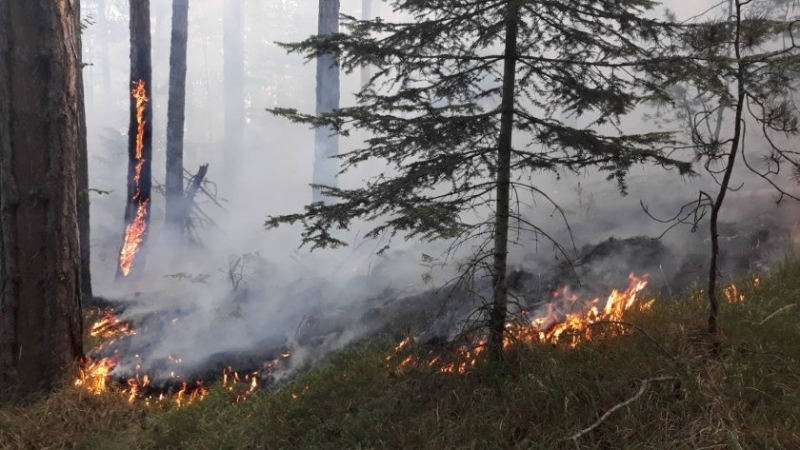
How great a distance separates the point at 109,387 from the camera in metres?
5.75

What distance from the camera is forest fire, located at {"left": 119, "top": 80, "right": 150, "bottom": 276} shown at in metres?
11.0

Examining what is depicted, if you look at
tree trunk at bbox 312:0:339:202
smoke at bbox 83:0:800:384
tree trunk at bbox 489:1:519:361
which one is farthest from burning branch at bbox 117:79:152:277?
tree trunk at bbox 489:1:519:361

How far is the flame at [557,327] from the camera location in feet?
14.4

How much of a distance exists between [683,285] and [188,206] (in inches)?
481

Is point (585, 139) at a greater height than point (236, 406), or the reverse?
point (585, 139)

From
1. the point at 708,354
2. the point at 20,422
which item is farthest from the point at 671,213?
the point at 20,422

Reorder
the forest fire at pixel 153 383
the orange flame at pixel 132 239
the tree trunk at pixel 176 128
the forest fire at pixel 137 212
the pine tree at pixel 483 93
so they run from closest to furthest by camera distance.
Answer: the pine tree at pixel 483 93 < the forest fire at pixel 153 383 < the forest fire at pixel 137 212 < the orange flame at pixel 132 239 < the tree trunk at pixel 176 128

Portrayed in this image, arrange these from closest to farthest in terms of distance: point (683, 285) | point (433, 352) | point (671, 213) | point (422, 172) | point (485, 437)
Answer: point (485, 437) → point (422, 172) → point (433, 352) → point (683, 285) → point (671, 213)

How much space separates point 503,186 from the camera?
4262 mm

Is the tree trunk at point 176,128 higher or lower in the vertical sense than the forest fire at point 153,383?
higher

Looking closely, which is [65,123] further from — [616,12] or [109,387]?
[616,12]

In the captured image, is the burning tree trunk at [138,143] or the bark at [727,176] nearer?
the bark at [727,176]

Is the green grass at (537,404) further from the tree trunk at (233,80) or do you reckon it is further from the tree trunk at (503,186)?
the tree trunk at (233,80)

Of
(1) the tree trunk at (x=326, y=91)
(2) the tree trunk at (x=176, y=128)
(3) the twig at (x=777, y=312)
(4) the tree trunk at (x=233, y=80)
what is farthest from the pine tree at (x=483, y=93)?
(4) the tree trunk at (x=233, y=80)
